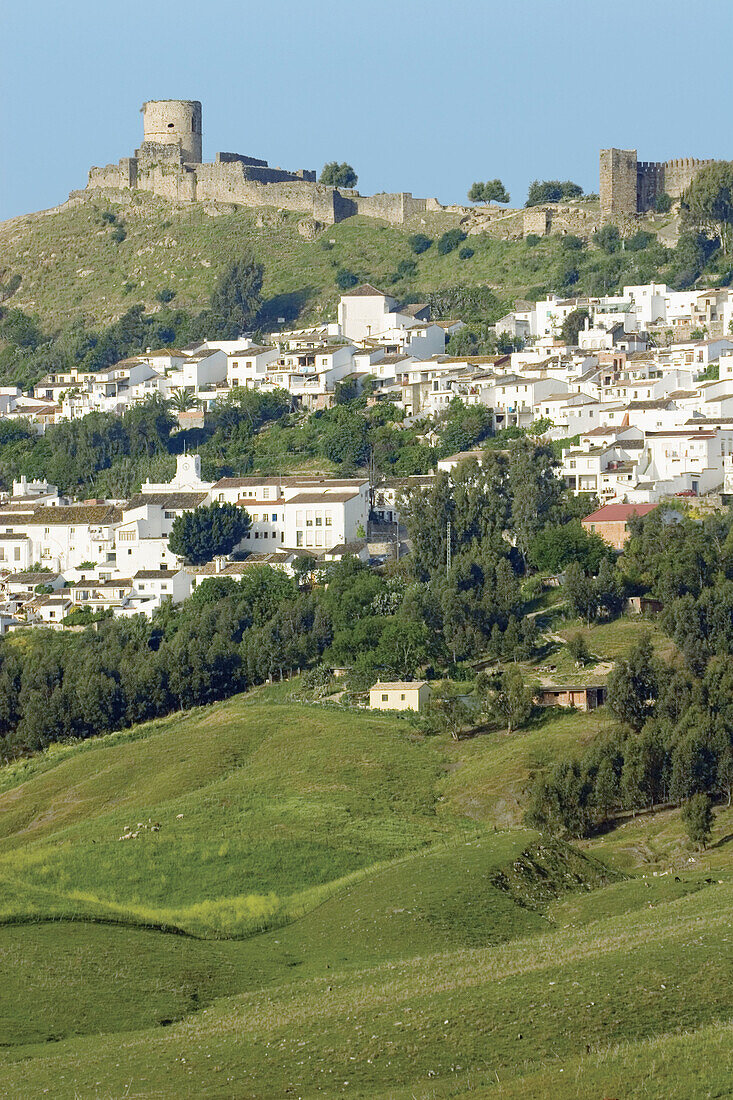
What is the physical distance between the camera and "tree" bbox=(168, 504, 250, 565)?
210 ft

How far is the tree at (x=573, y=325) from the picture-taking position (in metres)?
82.1

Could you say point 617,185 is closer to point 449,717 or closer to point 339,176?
point 339,176

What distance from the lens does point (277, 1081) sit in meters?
21.3

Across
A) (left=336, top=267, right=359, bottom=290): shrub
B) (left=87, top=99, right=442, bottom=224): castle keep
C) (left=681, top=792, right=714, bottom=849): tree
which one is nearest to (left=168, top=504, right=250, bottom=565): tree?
(left=681, top=792, right=714, bottom=849): tree

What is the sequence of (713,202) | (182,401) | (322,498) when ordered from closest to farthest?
1. (322,498)
2. (182,401)
3. (713,202)

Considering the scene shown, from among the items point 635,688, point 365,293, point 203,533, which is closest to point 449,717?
point 635,688

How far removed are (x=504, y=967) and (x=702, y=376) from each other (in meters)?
51.7

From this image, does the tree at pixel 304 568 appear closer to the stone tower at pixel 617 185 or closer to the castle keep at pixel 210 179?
the stone tower at pixel 617 185

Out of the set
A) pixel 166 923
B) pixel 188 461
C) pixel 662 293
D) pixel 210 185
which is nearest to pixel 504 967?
pixel 166 923

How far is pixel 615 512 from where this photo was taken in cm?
5978

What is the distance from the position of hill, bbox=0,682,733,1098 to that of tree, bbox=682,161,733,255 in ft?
145

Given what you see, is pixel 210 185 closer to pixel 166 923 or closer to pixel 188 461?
pixel 188 461

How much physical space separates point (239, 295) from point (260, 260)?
23.0ft

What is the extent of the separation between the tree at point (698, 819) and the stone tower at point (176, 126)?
77.7m
